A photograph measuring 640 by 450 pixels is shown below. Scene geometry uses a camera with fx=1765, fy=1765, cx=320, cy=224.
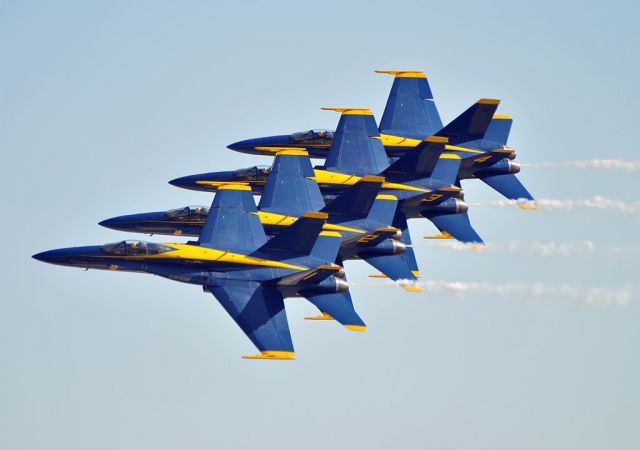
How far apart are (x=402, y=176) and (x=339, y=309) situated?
1206 cm

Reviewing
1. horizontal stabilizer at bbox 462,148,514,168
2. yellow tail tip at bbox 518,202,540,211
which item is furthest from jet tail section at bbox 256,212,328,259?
yellow tail tip at bbox 518,202,540,211

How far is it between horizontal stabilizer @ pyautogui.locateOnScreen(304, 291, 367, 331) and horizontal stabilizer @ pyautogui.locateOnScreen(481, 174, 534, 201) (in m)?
16.5

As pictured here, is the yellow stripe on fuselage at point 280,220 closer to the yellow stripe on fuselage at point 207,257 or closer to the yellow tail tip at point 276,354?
the yellow stripe on fuselage at point 207,257

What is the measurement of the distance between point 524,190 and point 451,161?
229 inches

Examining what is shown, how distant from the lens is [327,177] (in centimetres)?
10238

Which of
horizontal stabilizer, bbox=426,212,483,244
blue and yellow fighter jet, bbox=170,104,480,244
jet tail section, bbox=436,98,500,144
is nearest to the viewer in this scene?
blue and yellow fighter jet, bbox=170,104,480,244

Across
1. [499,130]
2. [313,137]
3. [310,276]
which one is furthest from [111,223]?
[499,130]

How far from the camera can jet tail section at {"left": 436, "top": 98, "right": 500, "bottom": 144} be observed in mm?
104375

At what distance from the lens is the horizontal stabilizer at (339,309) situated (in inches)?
3649

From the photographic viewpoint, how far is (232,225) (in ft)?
310

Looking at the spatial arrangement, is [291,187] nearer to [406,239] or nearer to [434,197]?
[406,239]

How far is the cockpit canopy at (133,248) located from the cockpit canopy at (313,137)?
18103mm

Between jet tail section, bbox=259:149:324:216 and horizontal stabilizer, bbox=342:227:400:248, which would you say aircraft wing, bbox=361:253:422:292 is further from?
jet tail section, bbox=259:149:324:216

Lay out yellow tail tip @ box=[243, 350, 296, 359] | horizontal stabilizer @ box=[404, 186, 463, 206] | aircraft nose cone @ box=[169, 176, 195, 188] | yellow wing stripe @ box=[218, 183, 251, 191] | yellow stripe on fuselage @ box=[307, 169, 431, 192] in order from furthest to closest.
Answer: aircraft nose cone @ box=[169, 176, 195, 188], horizontal stabilizer @ box=[404, 186, 463, 206], yellow stripe on fuselage @ box=[307, 169, 431, 192], yellow wing stripe @ box=[218, 183, 251, 191], yellow tail tip @ box=[243, 350, 296, 359]
